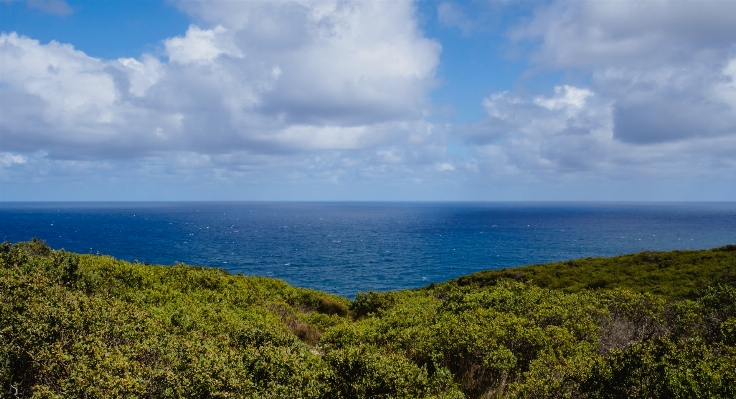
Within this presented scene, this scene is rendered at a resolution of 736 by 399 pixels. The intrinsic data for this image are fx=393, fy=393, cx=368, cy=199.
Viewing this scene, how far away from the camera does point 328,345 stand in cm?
1398

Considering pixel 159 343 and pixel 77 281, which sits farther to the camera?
pixel 77 281

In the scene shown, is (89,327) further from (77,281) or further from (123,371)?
(77,281)

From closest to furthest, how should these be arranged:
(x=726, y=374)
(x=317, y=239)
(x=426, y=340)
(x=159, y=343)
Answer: (x=726, y=374) < (x=159, y=343) < (x=426, y=340) < (x=317, y=239)

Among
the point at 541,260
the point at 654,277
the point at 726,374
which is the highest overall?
the point at 726,374

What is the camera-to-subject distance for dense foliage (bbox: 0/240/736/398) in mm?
8898

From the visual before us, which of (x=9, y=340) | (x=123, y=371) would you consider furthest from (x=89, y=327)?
(x=123, y=371)

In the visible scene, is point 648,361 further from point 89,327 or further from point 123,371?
point 89,327

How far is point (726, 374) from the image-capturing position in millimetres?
9273

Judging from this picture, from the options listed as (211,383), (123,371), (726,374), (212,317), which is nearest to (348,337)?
(212,317)

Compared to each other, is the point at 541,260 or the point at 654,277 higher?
the point at 654,277

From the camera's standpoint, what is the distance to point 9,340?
388 inches

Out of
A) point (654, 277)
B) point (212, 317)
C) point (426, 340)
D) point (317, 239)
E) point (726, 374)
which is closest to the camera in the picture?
point (726, 374)

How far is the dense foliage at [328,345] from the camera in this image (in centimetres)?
890

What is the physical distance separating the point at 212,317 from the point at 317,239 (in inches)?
4205
